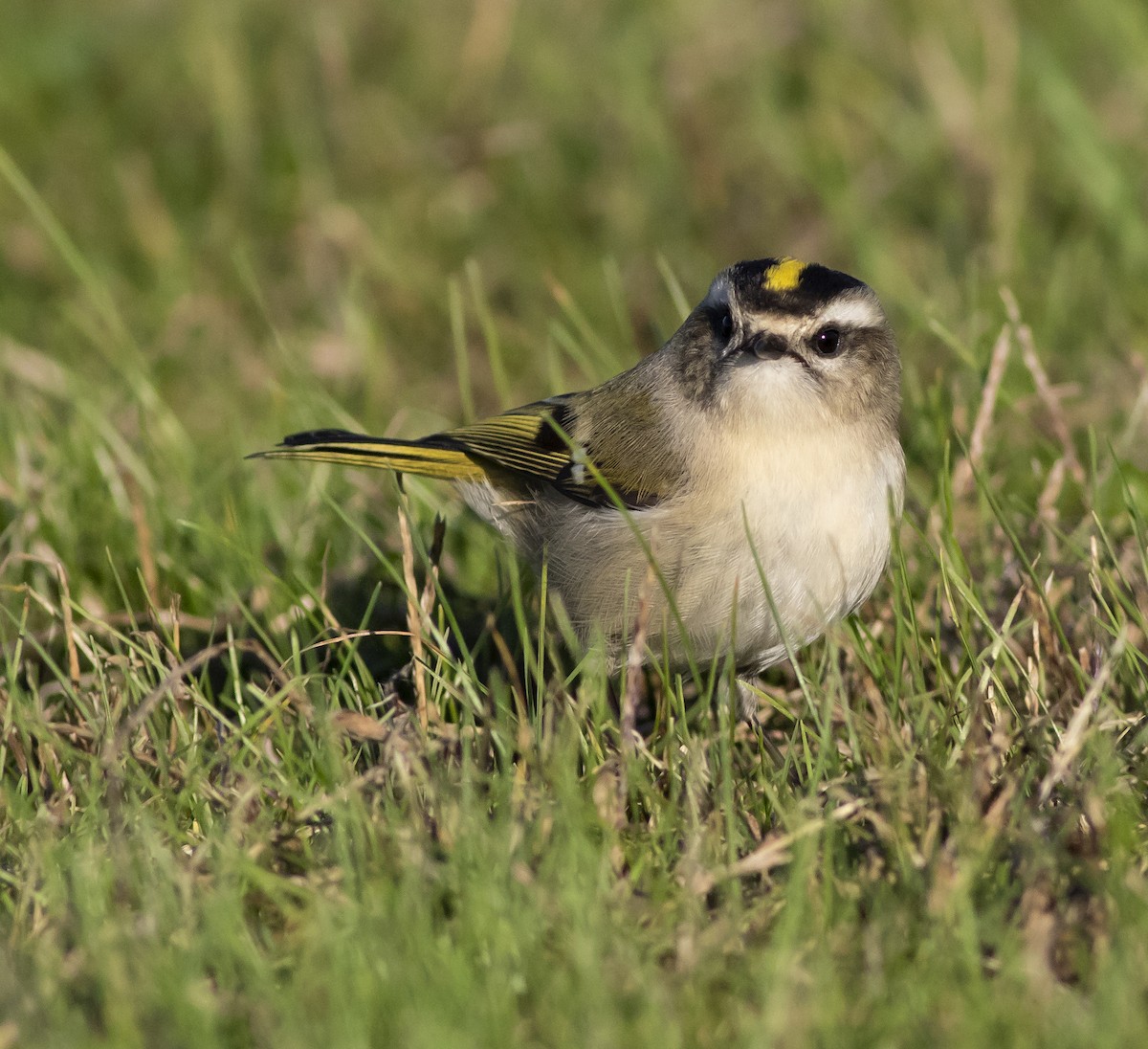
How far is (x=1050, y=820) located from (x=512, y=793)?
3.33 ft

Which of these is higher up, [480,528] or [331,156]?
[331,156]

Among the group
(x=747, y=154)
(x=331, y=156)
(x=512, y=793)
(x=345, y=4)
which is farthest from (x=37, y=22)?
(x=512, y=793)

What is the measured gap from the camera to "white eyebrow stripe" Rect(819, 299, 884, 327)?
4.00 m

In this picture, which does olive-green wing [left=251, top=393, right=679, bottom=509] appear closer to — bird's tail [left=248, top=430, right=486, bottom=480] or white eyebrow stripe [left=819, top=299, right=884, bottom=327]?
bird's tail [left=248, top=430, right=486, bottom=480]

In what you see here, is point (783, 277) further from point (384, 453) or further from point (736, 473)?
point (384, 453)

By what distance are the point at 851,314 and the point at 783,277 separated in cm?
20

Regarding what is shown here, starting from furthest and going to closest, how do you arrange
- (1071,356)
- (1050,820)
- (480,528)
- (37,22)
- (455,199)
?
(37,22) < (455,199) < (1071,356) < (480,528) < (1050,820)

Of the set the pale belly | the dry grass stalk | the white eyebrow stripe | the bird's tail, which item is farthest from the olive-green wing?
the white eyebrow stripe

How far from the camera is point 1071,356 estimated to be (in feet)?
18.7

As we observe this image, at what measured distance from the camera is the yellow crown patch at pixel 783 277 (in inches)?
157

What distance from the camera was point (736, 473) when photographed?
3.87 metres

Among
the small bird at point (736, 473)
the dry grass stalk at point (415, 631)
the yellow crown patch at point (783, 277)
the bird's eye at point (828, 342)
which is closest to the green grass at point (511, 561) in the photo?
the dry grass stalk at point (415, 631)

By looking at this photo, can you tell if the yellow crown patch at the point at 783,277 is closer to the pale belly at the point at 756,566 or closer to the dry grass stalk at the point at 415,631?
the pale belly at the point at 756,566

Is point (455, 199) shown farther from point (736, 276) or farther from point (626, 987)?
point (626, 987)
